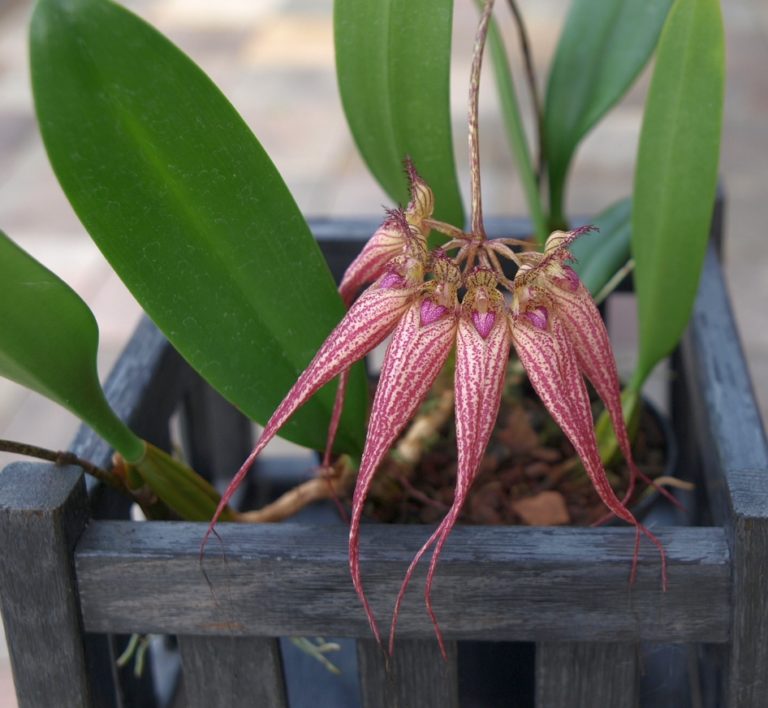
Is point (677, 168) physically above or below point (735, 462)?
above

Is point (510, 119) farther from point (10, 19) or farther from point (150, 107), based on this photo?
point (10, 19)

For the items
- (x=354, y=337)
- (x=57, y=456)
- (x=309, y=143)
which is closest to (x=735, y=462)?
(x=354, y=337)

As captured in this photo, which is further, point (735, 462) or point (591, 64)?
point (591, 64)

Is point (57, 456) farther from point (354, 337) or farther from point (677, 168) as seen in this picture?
point (677, 168)

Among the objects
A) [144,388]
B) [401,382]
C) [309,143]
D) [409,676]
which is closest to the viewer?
[401,382]

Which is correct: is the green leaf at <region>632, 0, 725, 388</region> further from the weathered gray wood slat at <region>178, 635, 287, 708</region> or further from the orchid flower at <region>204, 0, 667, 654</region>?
the weathered gray wood slat at <region>178, 635, 287, 708</region>

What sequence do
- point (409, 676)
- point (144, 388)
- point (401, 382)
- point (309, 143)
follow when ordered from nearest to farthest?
point (401, 382), point (409, 676), point (144, 388), point (309, 143)

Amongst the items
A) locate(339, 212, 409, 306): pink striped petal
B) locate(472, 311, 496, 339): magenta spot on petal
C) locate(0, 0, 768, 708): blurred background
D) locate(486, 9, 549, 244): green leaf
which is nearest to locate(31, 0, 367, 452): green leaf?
locate(339, 212, 409, 306): pink striped petal

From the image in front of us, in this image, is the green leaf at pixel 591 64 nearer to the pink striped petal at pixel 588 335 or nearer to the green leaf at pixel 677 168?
the green leaf at pixel 677 168

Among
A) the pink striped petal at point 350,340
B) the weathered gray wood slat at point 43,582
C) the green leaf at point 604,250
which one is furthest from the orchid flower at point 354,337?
the green leaf at point 604,250
